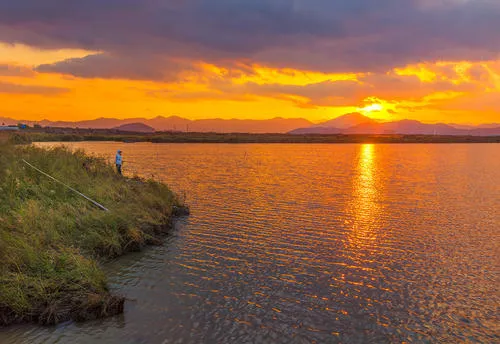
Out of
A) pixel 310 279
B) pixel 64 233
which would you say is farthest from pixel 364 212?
pixel 64 233

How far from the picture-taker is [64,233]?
15859mm

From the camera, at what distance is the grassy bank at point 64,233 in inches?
440

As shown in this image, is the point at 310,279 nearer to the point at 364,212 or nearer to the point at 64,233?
the point at 64,233

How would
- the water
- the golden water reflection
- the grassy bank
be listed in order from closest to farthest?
the water, the grassy bank, the golden water reflection

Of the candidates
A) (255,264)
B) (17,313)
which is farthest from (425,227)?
(17,313)

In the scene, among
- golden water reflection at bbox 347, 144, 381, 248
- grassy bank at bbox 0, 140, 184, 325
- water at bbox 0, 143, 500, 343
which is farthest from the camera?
golden water reflection at bbox 347, 144, 381, 248

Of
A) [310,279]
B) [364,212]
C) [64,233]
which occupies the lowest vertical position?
[310,279]

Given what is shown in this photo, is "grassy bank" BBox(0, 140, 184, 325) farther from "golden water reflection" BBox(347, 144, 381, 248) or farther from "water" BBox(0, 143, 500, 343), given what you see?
"golden water reflection" BBox(347, 144, 381, 248)

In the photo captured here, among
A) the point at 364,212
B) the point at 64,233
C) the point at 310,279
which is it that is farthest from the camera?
the point at 364,212

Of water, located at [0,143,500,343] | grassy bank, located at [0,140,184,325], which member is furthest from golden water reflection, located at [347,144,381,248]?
grassy bank, located at [0,140,184,325]

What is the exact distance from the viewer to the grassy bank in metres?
11.2

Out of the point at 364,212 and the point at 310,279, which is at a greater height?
the point at 364,212

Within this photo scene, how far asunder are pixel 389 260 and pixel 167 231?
1214cm

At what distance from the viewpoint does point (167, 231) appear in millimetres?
20984
